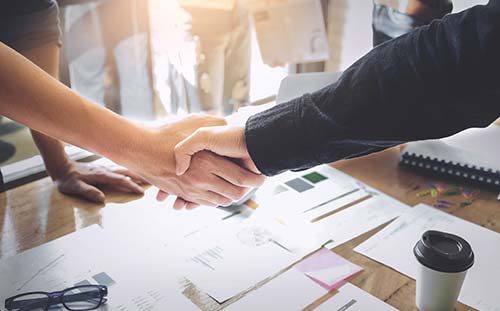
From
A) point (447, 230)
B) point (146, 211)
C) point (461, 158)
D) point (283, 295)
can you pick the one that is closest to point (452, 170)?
point (461, 158)

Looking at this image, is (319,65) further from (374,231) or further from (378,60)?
(378,60)

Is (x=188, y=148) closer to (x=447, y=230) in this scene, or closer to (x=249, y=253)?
(x=249, y=253)

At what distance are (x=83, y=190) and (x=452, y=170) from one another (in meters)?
0.81

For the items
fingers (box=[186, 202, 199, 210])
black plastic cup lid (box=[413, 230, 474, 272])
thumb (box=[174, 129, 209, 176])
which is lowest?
fingers (box=[186, 202, 199, 210])

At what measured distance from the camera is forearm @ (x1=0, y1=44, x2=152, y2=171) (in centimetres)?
84

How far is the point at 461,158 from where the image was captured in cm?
118

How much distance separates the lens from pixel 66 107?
0.89 m

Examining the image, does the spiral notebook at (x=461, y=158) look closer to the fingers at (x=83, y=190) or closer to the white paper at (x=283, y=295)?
the white paper at (x=283, y=295)

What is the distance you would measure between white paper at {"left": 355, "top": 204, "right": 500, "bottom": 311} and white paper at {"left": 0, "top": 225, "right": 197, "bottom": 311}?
36 cm

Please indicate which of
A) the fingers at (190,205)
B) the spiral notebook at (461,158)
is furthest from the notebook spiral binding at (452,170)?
the fingers at (190,205)

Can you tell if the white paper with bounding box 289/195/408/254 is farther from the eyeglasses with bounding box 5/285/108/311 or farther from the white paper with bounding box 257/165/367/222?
the eyeglasses with bounding box 5/285/108/311

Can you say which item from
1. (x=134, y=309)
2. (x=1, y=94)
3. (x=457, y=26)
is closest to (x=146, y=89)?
(x=1, y=94)

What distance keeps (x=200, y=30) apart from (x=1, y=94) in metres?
0.67

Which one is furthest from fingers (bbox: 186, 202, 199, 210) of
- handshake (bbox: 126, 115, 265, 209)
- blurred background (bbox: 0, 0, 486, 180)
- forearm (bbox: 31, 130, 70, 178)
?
blurred background (bbox: 0, 0, 486, 180)
